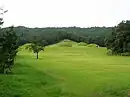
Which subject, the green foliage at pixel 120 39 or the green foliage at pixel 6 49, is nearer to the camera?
the green foliage at pixel 6 49

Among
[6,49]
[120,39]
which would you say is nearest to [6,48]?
[6,49]

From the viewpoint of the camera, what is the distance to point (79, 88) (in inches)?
1352

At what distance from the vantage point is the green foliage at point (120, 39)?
109 meters

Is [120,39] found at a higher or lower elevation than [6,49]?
lower

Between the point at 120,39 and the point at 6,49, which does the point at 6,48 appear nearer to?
the point at 6,49

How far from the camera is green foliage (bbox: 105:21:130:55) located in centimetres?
10856

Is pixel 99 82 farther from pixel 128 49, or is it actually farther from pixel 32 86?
pixel 128 49

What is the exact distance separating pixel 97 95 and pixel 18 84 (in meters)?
9.19

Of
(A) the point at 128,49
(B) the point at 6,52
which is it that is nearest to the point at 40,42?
(A) the point at 128,49

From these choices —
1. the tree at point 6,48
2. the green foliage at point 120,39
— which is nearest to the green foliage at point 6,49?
the tree at point 6,48

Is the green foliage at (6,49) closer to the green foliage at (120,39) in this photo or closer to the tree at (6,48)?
the tree at (6,48)

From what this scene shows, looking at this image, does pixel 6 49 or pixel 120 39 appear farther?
pixel 120 39

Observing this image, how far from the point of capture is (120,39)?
110 metres

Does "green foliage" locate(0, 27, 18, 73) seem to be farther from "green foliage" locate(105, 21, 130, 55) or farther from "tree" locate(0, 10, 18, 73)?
"green foliage" locate(105, 21, 130, 55)
